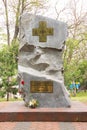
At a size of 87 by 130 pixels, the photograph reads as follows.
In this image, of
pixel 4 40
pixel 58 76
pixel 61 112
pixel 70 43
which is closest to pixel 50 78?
pixel 58 76

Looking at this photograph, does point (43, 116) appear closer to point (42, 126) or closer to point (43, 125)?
point (43, 125)

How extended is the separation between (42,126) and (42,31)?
3.89m

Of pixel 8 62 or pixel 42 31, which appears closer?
pixel 42 31

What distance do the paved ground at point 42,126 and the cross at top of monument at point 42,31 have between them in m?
3.28

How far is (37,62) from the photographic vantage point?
37.3 feet

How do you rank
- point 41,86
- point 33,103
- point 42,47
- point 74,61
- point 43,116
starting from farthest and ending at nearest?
1. point 74,61
2. point 42,47
3. point 41,86
4. point 33,103
5. point 43,116

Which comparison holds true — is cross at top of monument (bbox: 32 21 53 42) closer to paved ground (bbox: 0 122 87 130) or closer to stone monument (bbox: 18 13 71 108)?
stone monument (bbox: 18 13 71 108)

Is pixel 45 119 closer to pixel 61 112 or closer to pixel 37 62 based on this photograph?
pixel 61 112

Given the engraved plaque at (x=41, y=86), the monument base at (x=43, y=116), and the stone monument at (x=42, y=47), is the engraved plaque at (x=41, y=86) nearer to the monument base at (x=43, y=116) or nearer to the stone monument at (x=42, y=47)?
the stone monument at (x=42, y=47)

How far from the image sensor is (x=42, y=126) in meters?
8.50

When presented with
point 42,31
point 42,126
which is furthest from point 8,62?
point 42,126

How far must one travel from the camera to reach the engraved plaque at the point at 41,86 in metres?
11.0

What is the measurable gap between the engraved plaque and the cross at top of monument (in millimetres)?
1410

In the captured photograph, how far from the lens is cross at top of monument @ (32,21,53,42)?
11.4m
